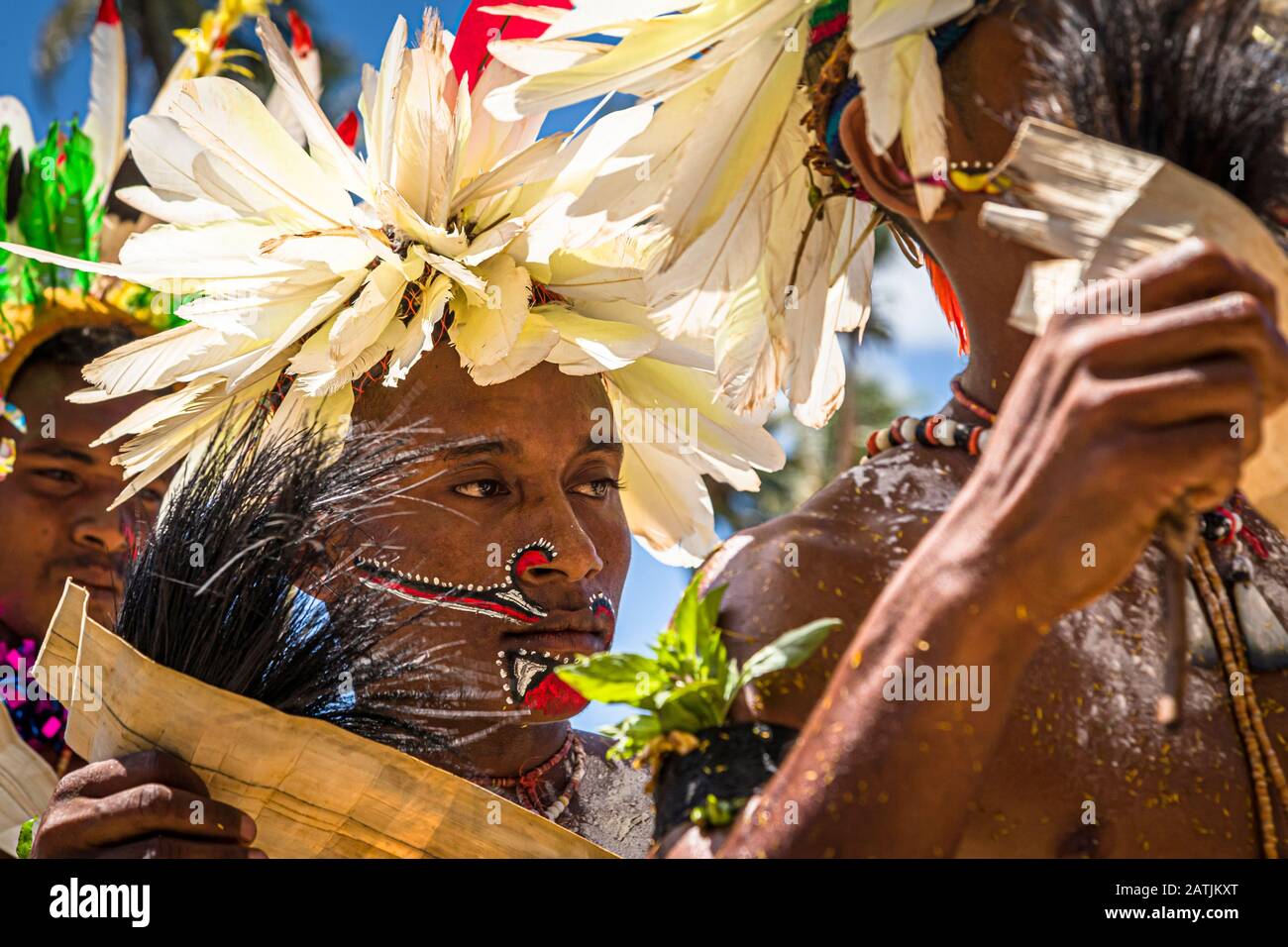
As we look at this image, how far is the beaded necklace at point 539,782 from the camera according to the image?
3.11 metres

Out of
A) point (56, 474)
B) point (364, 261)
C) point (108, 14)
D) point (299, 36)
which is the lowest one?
point (56, 474)

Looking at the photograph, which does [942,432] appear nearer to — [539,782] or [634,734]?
[634,734]

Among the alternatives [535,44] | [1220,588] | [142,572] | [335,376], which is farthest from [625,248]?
[1220,588]

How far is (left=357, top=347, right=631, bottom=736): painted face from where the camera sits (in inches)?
116

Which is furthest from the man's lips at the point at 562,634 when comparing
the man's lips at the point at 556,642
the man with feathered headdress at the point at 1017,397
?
the man with feathered headdress at the point at 1017,397

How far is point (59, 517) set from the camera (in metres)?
3.96

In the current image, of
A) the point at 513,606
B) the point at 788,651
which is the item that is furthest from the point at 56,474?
the point at 788,651

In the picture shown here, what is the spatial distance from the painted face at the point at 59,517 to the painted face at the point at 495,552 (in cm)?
115

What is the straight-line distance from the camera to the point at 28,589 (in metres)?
3.91

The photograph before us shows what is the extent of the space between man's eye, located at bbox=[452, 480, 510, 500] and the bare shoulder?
1097 mm

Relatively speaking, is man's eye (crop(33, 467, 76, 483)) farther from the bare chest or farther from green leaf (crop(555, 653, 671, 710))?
the bare chest

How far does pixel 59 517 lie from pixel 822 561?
8.78 feet
